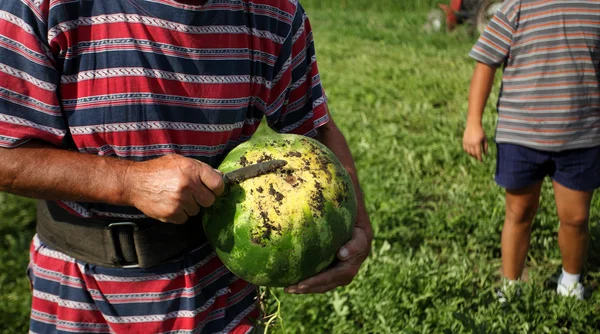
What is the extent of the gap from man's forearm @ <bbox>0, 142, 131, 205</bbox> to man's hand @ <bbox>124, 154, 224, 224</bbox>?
0.13 feet

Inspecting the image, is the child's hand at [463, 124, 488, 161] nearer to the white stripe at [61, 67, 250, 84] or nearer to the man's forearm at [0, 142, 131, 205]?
the white stripe at [61, 67, 250, 84]

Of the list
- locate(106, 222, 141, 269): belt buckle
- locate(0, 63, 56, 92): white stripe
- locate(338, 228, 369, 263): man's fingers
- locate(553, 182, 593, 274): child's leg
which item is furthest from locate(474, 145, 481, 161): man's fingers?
locate(0, 63, 56, 92): white stripe

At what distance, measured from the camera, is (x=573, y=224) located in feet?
10.8

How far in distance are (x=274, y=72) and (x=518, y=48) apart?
191 cm

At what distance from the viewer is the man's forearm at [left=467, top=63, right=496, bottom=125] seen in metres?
3.38

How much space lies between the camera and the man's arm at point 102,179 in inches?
55.9

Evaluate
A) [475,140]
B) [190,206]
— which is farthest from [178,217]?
[475,140]

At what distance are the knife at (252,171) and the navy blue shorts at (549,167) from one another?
2.13 m

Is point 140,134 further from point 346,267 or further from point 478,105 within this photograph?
point 478,105

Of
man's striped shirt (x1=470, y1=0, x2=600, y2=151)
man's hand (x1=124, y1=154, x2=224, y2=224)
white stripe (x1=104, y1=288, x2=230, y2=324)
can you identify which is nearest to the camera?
man's hand (x1=124, y1=154, x2=224, y2=224)

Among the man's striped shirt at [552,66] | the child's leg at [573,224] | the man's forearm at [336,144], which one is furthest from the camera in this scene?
the child's leg at [573,224]

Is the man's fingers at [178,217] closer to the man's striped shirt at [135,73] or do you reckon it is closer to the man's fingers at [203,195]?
the man's fingers at [203,195]

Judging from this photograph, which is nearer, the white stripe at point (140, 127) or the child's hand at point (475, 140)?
the white stripe at point (140, 127)

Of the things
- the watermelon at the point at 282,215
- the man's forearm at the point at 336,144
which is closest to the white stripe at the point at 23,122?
the watermelon at the point at 282,215
